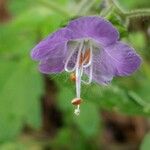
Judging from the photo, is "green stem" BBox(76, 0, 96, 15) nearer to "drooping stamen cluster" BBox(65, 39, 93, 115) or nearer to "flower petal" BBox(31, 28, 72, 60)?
"drooping stamen cluster" BBox(65, 39, 93, 115)

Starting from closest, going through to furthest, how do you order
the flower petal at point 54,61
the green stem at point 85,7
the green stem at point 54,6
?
the flower petal at point 54,61 < the green stem at point 85,7 < the green stem at point 54,6

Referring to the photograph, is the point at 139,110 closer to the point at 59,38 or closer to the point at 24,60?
the point at 59,38

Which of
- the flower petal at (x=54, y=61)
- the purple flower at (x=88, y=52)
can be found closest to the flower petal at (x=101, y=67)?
the purple flower at (x=88, y=52)

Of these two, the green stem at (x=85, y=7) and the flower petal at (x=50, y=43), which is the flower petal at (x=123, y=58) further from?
the green stem at (x=85, y=7)

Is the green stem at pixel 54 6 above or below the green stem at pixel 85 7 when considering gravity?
above

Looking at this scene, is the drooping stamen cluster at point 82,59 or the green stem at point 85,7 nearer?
the drooping stamen cluster at point 82,59

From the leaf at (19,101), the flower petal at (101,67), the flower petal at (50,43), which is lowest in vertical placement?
the leaf at (19,101)

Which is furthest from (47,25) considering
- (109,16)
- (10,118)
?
(109,16)
